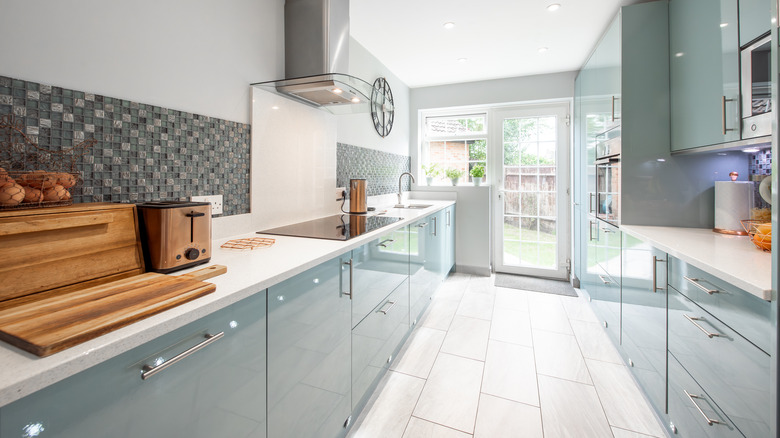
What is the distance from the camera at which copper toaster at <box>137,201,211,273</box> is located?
0.97 m

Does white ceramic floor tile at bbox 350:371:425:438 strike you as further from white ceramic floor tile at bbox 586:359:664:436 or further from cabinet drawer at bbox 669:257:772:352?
cabinet drawer at bbox 669:257:772:352

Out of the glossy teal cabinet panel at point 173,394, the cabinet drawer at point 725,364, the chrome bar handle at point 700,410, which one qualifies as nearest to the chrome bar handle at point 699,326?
the cabinet drawer at point 725,364

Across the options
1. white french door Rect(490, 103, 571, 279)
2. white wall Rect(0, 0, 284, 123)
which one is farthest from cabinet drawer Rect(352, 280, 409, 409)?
white french door Rect(490, 103, 571, 279)

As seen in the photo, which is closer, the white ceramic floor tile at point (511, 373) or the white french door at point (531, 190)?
the white ceramic floor tile at point (511, 373)

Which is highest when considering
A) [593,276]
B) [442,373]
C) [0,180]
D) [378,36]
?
[378,36]

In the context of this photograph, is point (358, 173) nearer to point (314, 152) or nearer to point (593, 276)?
point (314, 152)

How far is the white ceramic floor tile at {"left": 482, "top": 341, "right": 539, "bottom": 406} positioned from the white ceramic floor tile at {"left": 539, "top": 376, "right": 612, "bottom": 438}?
64 mm

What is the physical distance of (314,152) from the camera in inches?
89.1

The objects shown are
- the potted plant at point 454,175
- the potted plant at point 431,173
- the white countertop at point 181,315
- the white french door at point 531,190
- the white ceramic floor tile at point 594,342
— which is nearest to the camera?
the white countertop at point 181,315

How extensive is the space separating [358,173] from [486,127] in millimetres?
2173

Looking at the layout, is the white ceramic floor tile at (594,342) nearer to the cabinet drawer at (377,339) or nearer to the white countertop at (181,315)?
the cabinet drawer at (377,339)

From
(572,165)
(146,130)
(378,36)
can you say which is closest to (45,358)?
(146,130)

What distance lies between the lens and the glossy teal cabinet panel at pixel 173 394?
51 cm

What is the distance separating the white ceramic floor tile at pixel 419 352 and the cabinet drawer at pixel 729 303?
137cm
